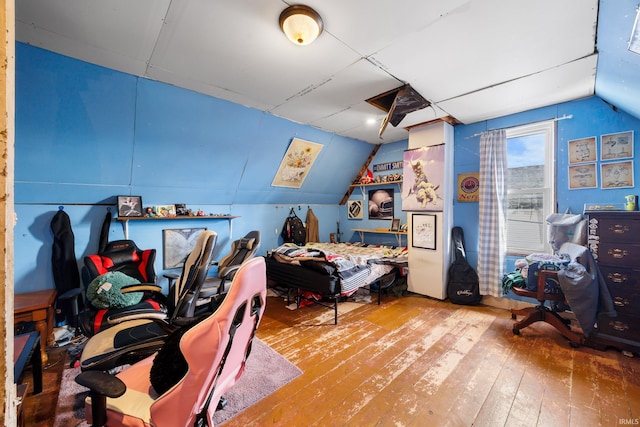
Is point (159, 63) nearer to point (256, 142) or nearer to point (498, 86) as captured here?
point (256, 142)

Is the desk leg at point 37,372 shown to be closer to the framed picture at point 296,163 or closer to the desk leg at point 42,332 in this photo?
the desk leg at point 42,332

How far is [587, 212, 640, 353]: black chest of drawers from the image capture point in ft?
7.64

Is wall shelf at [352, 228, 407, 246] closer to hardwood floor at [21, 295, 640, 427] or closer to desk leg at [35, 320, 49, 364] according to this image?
hardwood floor at [21, 295, 640, 427]

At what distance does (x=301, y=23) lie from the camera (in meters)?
1.69

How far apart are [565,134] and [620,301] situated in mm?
1901

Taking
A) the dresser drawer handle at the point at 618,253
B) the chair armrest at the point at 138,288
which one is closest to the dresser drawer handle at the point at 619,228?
the dresser drawer handle at the point at 618,253

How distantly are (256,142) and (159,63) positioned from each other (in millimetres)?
1552

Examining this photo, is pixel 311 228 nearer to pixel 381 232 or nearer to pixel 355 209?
pixel 355 209

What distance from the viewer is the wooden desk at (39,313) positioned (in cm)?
219

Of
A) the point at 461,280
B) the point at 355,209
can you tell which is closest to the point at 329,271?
the point at 461,280

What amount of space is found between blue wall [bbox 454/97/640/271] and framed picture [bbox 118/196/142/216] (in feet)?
14.7

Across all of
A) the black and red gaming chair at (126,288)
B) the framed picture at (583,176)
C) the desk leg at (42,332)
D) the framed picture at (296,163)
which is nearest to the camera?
the black and red gaming chair at (126,288)

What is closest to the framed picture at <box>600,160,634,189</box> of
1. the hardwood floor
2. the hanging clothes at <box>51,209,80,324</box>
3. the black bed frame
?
the hardwood floor

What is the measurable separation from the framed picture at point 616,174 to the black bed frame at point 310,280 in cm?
264
